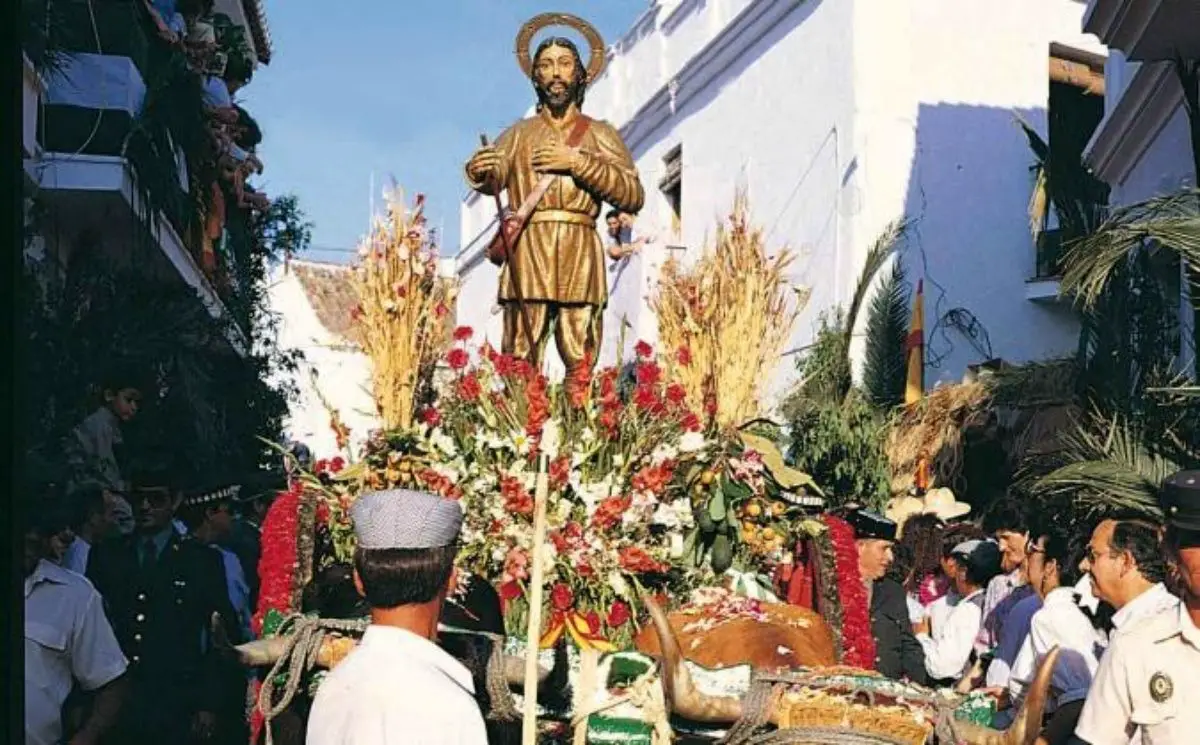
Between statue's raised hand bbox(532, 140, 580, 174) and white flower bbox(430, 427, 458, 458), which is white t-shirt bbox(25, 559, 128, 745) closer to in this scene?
white flower bbox(430, 427, 458, 458)

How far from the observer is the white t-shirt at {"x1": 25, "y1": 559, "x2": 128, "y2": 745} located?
17.1 feet

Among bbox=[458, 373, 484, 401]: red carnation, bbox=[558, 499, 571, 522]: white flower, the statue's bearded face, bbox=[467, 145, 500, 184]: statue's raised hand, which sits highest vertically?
the statue's bearded face

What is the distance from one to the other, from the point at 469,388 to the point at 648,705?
7.36 ft

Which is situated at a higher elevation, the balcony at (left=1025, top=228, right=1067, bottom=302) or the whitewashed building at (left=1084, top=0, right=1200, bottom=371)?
the whitewashed building at (left=1084, top=0, right=1200, bottom=371)

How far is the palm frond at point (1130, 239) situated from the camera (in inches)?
270

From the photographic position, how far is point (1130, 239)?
273 inches

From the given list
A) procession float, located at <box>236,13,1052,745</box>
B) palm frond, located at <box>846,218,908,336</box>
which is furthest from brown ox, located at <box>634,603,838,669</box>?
palm frond, located at <box>846,218,908,336</box>

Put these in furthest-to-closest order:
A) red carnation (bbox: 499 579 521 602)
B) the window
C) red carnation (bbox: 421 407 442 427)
Answer: the window → red carnation (bbox: 421 407 442 427) → red carnation (bbox: 499 579 521 602)

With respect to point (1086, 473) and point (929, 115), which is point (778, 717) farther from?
point (929, 115)

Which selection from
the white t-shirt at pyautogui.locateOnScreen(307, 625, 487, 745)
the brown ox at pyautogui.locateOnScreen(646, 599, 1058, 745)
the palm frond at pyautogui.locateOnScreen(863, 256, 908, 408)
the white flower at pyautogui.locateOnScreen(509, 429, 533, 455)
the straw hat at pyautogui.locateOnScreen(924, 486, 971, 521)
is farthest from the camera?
the palm frond at pyautogui.locateOnScreen(863, 256, 908, 408)

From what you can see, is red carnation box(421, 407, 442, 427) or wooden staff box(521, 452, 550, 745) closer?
wooden staff box(521, 452, 550, 745)

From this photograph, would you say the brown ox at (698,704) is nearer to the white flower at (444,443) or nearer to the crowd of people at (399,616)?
the crowd of people at (399,616)

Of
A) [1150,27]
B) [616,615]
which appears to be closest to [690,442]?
[616,615]

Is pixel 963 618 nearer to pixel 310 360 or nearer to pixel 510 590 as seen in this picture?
pixel 510 590
